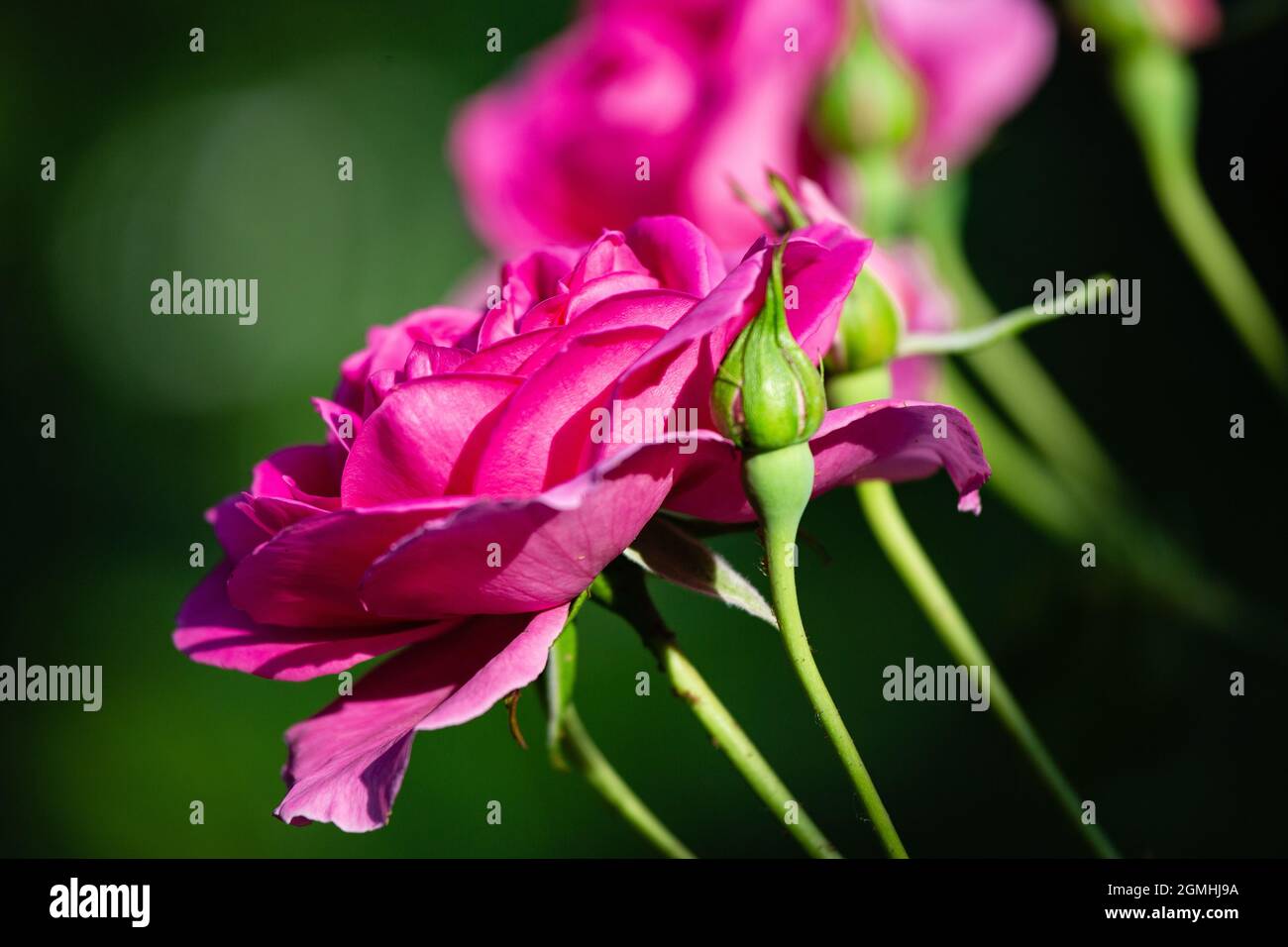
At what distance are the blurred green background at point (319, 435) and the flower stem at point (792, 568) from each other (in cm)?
3

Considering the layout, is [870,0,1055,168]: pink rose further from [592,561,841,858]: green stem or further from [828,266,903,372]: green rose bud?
[592,561,841,858]: green stem

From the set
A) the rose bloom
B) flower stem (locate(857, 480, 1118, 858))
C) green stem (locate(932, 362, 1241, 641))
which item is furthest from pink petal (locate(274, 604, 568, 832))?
green stem (locate(932, 362, 1241, 641))

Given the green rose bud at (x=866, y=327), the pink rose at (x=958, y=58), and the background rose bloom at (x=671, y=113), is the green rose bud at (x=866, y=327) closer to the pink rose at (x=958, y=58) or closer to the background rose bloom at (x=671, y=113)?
the background rose bloom at (x=671, y=113)

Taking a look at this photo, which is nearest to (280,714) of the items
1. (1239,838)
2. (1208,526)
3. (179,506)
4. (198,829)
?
(198,829)

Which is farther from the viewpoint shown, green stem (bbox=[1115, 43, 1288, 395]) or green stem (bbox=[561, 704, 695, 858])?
green stem (bbox=[1115, 43, 1288, 395])

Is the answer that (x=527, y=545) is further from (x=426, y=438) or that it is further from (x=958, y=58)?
(x=958, y=58)

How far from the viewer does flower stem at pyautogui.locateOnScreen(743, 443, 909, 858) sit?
0.30 metres

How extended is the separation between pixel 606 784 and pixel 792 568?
117 mm

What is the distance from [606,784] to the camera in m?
0.40

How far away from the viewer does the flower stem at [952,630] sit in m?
0.36

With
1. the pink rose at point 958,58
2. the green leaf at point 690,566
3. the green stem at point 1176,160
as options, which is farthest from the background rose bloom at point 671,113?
the green leaf at point 690,566

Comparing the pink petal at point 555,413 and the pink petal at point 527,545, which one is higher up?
the pink petal at point 555,413

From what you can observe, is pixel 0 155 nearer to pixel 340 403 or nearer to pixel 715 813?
pixel 715 813

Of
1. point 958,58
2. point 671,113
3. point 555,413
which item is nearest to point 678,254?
point 555,413
